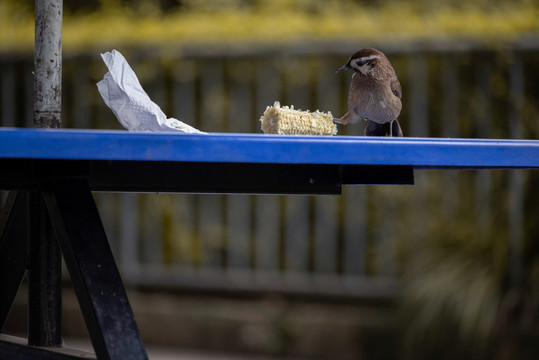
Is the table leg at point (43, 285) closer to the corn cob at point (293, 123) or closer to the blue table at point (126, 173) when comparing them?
the blue table at point (126, 173)

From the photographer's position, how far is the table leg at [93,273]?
46.1 inches

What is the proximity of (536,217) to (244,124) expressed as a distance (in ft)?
5.07

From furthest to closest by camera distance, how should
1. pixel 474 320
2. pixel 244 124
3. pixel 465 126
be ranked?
pixel 244 124 → pixel 465 126 → pixel 474 320

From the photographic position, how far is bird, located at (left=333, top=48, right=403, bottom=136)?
4.92 ft

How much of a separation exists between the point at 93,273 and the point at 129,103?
36cm

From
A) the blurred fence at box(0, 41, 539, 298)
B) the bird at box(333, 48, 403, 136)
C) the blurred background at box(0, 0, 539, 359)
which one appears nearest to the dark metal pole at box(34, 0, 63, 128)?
the bird at box(333, 48, 403, 136)

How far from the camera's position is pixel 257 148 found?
42.6 inches

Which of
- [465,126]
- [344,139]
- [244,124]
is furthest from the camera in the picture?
[244,124]

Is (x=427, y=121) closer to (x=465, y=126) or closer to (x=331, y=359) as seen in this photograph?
(x=465, y=126)

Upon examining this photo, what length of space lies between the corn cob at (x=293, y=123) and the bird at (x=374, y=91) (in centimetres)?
7

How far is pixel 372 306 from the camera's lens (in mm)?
4133

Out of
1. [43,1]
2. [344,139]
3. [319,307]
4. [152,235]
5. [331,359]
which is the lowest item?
[331,359]

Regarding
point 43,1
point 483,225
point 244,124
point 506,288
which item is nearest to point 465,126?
point 483,225

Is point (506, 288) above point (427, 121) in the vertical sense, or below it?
below
